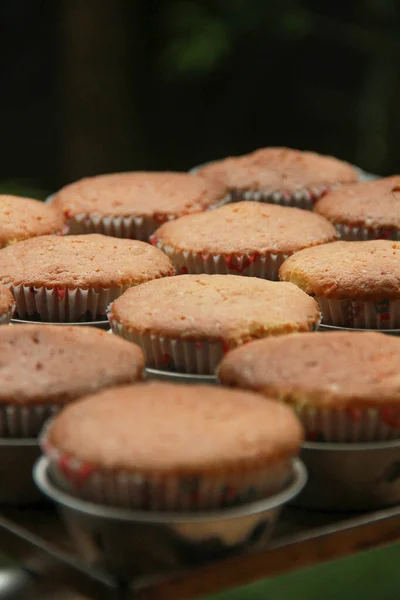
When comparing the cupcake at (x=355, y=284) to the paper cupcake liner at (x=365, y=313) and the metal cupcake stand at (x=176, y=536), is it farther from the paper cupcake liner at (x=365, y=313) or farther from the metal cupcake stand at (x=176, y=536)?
the metal cupcake stand at (x=176, y=536)

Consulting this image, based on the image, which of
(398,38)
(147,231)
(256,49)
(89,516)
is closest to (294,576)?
(147,231)

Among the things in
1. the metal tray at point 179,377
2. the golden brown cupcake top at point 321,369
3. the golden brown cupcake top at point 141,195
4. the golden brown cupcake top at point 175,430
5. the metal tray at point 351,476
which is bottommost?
the metal tray at point 351,476

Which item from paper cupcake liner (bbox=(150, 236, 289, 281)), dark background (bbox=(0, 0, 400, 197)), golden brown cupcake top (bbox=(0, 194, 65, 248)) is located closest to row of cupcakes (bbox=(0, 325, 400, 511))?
paper cupcake liner (bbox=(150, 236, 289, 281))

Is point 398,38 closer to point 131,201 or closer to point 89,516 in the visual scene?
point 131,201

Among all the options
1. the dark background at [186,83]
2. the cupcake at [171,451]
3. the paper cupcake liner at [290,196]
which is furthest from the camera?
the dark background at [186,83]

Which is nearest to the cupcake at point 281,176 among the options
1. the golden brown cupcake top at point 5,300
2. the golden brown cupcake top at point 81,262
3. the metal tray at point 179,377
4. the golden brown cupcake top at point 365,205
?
the golden brown cupcake top at point 365,205

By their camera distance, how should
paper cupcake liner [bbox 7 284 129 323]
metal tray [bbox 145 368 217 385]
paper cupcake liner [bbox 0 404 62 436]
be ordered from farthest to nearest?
paper cupcake liner [bbox 7 284 129 323]
metal tray [bbox 145 368 217 385]
paper cupcake liner [bbox 0 404 62 436]

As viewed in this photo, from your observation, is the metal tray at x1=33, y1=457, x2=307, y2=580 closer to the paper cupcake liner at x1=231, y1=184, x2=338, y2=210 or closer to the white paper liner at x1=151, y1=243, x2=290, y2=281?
the white paper liner at x1=151, y1=243, x2=290, y2=281
